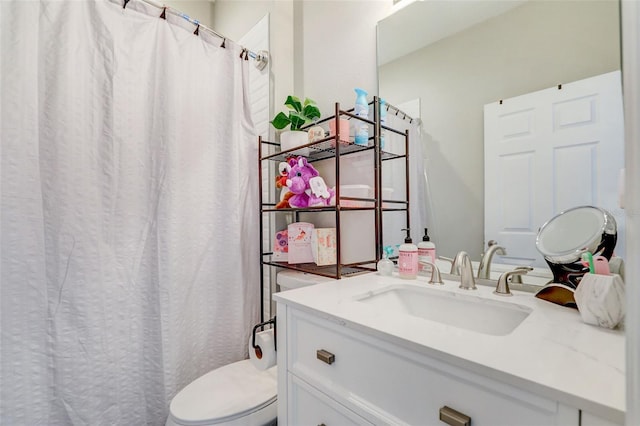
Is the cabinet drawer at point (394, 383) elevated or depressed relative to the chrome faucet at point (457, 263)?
depressed

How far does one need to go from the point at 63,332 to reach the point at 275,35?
1655 mm

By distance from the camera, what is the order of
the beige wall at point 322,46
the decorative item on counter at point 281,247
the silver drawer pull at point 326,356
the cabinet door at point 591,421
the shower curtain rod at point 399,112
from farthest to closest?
the decorative item on counter at point 281,247 → the beige wall at point 322,46 → the shower curtain rod at point 399,112 → the silver drawer pull at point 326,356 → the cabinet door at point 591,421

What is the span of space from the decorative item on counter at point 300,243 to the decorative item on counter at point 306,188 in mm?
126

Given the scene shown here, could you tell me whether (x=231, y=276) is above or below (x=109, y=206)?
below

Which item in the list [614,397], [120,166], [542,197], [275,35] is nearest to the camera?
[614,397]

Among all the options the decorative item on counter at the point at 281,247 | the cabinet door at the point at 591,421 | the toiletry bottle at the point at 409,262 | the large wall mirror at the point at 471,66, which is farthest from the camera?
the decorative item on counter at the point at 281,247

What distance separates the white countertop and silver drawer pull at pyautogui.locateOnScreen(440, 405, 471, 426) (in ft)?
0.29

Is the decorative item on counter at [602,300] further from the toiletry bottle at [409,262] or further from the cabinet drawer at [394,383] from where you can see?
the toiletry bottle at [409,262]

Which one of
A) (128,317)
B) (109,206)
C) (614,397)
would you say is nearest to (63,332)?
(128,317)

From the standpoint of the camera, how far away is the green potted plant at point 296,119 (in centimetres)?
140

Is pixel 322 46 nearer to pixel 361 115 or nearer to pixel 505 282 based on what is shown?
pixel 361 115

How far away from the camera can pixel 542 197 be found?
0.90 metres

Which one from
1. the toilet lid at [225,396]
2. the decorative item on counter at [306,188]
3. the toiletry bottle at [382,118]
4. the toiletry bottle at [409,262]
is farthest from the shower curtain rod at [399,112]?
the toilet lid at [225,396]

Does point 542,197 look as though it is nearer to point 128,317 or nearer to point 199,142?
point 199,142
